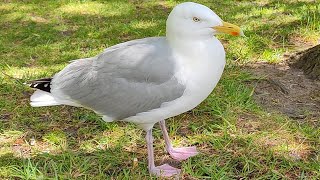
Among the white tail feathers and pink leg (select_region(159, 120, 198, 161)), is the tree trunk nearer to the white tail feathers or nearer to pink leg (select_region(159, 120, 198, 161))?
pink leg (select_region(159, 120, 198, 161))

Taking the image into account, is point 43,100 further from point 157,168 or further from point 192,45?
point 192,45

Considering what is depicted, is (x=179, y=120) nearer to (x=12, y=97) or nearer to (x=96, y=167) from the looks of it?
(x=96, y=167)

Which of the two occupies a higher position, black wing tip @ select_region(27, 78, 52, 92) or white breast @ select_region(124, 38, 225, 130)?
white breast @ select_region(124, 38, 225, 130)

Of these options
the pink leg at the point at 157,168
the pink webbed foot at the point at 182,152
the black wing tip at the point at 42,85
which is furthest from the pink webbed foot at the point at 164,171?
the black wing tip at the point at 42,85

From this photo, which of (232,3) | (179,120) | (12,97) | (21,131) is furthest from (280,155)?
(232,3)

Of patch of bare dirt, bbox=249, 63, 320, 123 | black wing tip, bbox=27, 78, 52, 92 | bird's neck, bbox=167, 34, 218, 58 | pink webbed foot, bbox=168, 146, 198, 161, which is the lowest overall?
patch of bare dirt, bbox=249, 63, 320, 123

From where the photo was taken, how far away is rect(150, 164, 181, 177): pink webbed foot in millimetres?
3545

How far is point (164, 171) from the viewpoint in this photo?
11.7ft

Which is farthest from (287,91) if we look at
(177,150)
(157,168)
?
(157,168)

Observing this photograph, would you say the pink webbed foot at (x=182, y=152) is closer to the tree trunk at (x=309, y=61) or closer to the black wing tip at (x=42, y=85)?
the black wing tip at (x=42, y=85)

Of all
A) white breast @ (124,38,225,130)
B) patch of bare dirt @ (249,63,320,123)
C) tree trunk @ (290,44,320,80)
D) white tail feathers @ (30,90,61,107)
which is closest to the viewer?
white breast @ (124,38,225,130)

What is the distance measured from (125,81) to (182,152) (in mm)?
746

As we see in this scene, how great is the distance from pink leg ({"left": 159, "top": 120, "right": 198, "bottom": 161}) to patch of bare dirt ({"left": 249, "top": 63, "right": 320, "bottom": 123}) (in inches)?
39.2

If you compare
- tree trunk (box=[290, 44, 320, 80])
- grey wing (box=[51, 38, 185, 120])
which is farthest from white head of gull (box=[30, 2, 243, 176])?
tree trunk (box=[290, 44, 320, 80])
